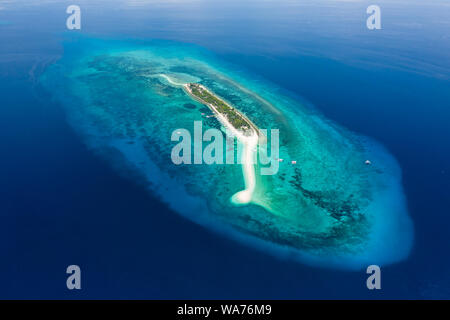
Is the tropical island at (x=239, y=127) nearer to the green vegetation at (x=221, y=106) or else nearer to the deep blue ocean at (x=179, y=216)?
the green vegetation at (x=221, y=106)

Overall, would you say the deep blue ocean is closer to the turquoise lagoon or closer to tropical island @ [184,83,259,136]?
the turquoise lagoon

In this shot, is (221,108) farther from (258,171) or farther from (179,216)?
(179,216)

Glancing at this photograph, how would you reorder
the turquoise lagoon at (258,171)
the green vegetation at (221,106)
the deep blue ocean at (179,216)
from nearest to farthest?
the deep blue ocean at (179,216), the turquoise lagoon at (258,171), the green vegetation at (221,106)

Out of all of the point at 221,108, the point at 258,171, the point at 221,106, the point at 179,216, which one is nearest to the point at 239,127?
the point at 221,108

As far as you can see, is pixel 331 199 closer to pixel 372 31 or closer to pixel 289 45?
pixel 289 45

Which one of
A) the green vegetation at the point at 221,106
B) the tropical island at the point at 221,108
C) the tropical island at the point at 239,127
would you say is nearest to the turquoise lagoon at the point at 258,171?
the tropical island at the point at 239,127
